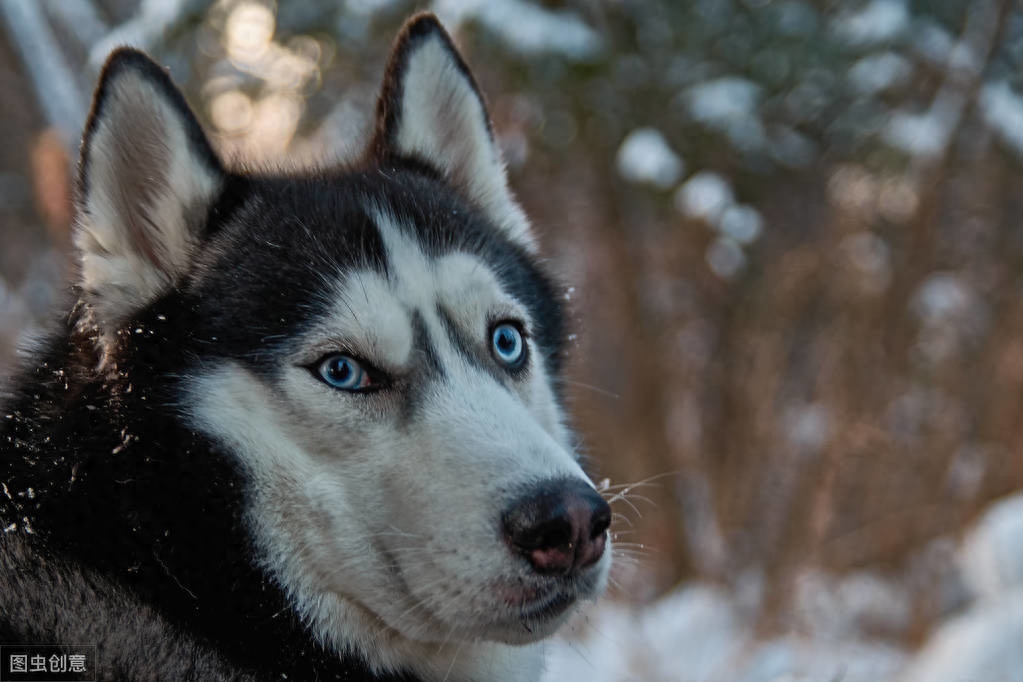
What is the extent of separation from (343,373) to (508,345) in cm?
51

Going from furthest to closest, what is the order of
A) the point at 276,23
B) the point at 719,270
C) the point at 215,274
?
the point at 719,270
the point at 276,23
the point at 215,274

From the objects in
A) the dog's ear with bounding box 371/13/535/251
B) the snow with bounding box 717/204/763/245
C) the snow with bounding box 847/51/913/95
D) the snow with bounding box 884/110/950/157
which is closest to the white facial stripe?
the dog's ear with bounding box 371/13/535/251

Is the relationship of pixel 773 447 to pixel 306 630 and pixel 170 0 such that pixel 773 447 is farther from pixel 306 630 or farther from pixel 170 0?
pixel 306 630

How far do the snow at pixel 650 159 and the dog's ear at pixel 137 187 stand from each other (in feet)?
12.0

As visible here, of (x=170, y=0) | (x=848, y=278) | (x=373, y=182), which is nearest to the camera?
(x=373, y=182)

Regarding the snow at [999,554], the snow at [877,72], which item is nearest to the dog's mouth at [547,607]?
the snow at [877,72]

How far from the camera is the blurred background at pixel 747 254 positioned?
16.9 feet

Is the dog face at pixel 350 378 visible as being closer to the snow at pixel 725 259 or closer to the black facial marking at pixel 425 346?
the black facial marking at pixel 425 346

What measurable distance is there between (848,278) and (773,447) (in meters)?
1.58

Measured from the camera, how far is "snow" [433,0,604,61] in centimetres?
475

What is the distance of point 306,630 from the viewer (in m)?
2.11

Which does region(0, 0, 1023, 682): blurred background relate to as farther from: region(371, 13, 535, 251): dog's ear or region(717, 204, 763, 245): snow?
region(371, 13, 535, 251): dog's ear

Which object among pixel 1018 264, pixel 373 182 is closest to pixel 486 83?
pixel 373 182

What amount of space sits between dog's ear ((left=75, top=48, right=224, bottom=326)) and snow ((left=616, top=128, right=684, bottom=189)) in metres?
3.67
